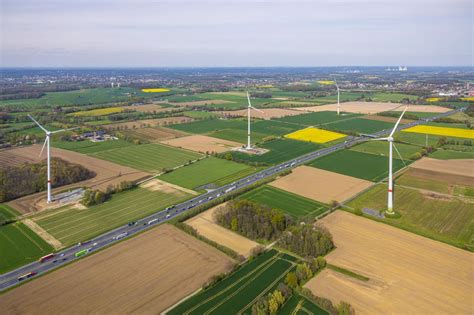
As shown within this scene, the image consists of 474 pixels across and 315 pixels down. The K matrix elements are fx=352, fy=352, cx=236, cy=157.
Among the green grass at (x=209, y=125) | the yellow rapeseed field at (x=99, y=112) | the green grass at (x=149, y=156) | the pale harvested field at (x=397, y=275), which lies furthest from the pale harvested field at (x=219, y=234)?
the yellow rapeseed field at (x=99, y=112)

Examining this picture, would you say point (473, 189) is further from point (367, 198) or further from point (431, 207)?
point (367, 198)

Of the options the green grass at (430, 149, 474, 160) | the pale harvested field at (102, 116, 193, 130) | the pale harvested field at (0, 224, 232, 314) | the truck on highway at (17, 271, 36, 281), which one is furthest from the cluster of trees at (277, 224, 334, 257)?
the pale harvested field at (102, 116, 193, 130)

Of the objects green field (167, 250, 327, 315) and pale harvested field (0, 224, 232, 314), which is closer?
green field (167, 250, 327, 315)

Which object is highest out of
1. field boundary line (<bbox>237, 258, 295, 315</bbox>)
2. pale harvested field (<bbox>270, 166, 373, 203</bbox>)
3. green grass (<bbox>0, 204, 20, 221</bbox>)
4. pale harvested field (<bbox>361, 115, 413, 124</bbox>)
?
pale harvested field (<bbox>361, 115, 413, 124</bbox>)

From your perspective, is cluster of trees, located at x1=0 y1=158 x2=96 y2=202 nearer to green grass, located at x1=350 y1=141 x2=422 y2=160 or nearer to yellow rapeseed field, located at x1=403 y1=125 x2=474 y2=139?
green grass, located at x1=350 y1=141 x2=422 y2=160

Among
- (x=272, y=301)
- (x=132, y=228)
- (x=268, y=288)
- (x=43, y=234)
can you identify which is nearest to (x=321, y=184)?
(x=268, y=288)

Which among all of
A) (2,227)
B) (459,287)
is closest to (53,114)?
(2,227)
